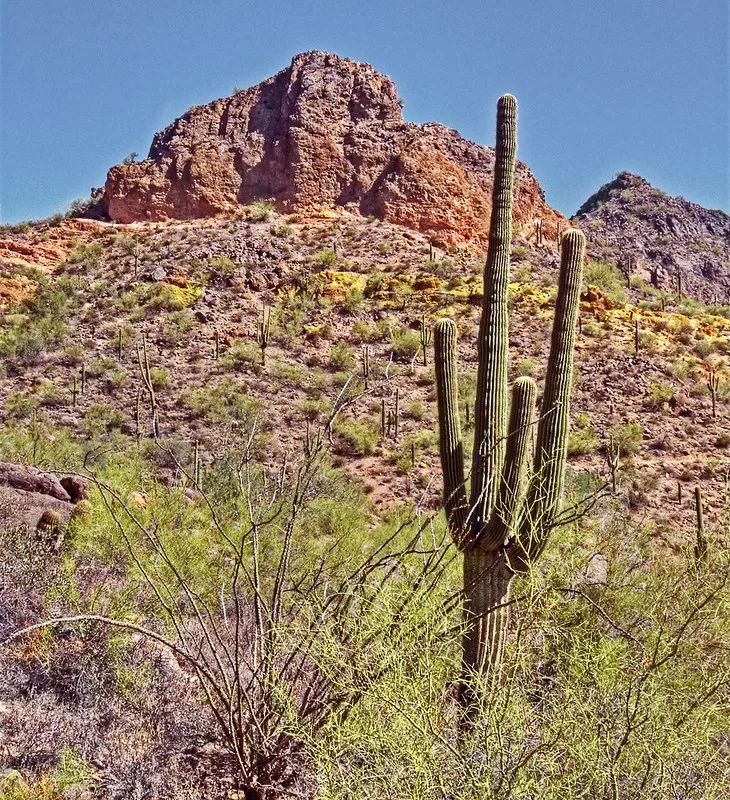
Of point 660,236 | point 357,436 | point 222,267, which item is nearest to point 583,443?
point 357,436

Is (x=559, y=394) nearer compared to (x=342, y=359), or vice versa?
(x=559, y=394)

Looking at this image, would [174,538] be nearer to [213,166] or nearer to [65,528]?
[65,528]

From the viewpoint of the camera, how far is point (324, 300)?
2975cm

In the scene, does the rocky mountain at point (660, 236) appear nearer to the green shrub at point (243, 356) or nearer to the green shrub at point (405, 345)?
the green shrub at point (405, 345)

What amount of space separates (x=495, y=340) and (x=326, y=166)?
3681cm

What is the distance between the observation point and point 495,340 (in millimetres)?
7258

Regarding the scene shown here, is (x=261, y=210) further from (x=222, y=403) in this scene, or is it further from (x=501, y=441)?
(x=501, y=441)

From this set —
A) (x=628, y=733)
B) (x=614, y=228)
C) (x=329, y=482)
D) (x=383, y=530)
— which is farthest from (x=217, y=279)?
(x=614, y=228)

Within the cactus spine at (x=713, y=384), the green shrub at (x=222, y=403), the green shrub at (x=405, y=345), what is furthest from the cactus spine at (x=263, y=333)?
the cactus spine at (x=713, y=384)

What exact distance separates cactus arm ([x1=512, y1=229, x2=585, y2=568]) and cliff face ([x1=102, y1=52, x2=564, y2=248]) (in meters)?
31.2

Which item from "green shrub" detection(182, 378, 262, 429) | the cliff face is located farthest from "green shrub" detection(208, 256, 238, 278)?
the cliff face

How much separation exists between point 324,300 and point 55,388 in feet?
33.2

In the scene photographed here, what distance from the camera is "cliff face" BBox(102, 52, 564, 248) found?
4038 centimetres

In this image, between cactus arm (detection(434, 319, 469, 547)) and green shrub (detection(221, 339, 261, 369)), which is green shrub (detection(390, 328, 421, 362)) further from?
cactus arm (detection(434, 319, 469, 547))
